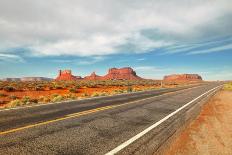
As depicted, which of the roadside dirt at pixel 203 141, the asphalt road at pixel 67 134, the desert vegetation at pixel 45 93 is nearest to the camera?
the asphalt road at pixel 67 134

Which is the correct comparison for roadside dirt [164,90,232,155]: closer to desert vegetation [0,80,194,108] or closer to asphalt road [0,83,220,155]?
asphalt road [0,83,220,155]

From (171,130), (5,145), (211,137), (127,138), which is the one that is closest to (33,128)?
(5,145)

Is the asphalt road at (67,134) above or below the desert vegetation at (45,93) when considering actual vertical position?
below

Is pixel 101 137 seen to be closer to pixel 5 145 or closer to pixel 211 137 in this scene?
pixel 5 145

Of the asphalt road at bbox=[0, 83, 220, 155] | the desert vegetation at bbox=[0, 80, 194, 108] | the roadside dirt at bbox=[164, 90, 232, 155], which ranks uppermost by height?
the desert vegetation at bbox=[0, 80, 194, 108]

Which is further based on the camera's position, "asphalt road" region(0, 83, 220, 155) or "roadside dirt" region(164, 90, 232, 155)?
"roadside dirt" region(164, 90, 232, 155)

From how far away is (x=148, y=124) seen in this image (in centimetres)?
827

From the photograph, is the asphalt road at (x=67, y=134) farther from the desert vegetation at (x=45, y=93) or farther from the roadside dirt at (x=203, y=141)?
the desert vegetation at (x=45, y=93)

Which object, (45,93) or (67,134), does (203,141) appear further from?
(45,93)

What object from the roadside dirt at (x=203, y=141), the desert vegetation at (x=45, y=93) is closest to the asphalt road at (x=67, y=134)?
the roadside dirt at (x=203, y=141)

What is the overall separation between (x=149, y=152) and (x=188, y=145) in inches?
54.0

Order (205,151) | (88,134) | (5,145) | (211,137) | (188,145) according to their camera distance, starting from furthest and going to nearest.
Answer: (211,137) < (88,134) < (188,145) < (205,151) < (5,145)

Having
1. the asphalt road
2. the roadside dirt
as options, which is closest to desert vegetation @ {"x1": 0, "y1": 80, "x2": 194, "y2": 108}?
the asphalt road

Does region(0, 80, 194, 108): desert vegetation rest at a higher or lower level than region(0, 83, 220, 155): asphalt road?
higher
